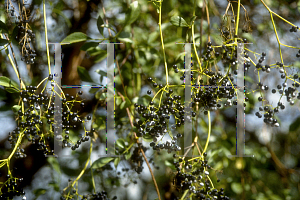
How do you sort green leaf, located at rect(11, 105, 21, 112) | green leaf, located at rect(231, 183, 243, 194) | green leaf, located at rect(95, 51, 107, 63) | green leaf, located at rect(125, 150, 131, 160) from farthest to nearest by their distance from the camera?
green leaf, located at rect(231, 183, 243, 194) < green leaf, located at rect(95, 51, 107, 63) < green leaf, located at rect(125, 150, 131, 160) < green leaf, located at rect(11, 105, 21, 112)

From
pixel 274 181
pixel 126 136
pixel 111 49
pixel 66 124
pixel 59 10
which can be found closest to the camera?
pixel 66 124

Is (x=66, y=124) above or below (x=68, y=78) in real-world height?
below

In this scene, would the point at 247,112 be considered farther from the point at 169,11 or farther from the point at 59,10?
the point at 59,10

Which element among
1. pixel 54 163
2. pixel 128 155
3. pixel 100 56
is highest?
pixel 100 56

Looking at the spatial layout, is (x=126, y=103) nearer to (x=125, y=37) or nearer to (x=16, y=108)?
(x=125, y=37)

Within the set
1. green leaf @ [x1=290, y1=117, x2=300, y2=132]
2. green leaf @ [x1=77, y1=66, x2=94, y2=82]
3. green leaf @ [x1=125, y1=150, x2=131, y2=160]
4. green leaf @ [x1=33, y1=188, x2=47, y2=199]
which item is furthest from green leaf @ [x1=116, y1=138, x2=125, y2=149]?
green leaf @ [x1=290, y1=117, x2=300, y2=132]

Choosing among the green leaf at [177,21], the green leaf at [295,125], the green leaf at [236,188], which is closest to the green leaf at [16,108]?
the green leaf at [177,21]

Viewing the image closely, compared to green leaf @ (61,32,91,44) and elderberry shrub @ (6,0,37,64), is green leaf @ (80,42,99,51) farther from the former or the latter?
elderberry shrub @ (6,0,37,64)

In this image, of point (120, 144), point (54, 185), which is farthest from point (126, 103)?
point (54, 185)

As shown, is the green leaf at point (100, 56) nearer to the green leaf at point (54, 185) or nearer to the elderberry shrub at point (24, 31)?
the elderberry shrub at point (24, 31)

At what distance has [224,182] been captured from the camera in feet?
3.70

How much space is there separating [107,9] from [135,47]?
0.31 m

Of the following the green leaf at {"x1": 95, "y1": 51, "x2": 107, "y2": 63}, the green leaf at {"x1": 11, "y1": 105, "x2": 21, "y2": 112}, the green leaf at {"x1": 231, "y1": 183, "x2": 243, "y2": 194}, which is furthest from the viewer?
the green leaf at {"x1": 231, "y1": 183, "x2": 243, "y2": 194}

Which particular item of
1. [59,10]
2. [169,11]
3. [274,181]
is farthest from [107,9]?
[274,181]
